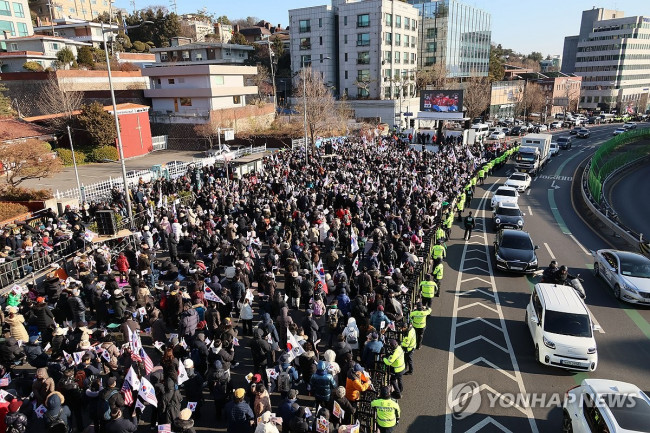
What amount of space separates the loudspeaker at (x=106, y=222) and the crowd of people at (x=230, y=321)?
88cm

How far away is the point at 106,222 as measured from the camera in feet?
59.2

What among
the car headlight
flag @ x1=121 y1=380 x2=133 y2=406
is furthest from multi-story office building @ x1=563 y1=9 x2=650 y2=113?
flag @ x1=121 y1=380 x2=133 y2=406

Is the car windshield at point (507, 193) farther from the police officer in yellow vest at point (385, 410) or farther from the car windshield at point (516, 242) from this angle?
the police officer in yellow vest at point (385, 410)

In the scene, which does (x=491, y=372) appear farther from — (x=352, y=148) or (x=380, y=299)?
(x=352, y=148)

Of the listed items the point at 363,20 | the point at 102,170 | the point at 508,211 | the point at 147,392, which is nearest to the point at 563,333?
the point at 147,392

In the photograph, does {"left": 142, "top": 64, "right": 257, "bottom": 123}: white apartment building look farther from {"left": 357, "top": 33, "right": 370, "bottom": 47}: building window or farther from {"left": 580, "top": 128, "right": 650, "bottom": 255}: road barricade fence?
{"left": 580, "top": 128, "right": 650, "bottom": 255}: road barricade fence

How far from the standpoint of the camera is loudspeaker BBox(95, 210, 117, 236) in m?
17.8

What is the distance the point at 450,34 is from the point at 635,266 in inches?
3091

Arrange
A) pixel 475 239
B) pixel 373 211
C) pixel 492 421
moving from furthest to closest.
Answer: pixel 475 239 < pixel 373 211 < pixel 492 421

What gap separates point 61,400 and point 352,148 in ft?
106

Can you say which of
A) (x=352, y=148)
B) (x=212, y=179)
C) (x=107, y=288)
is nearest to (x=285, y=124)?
(x=352, y=148)

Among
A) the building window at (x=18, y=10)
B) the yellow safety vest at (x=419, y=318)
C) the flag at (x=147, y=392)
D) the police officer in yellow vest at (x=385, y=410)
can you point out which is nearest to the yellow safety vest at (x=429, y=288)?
the yellow safety vest at (x=419, y=318)

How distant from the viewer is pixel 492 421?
9.14m

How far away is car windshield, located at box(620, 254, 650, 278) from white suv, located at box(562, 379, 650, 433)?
27.3 ft
